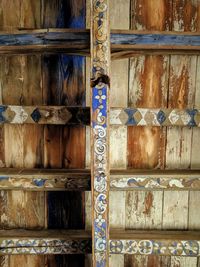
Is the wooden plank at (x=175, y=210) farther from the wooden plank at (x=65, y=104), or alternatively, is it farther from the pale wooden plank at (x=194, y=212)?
the wooden plank at (x=65, y=104)

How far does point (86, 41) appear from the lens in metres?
1.06

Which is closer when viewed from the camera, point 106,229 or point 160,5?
point 106,229

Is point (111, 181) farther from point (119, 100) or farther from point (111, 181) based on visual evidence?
point (119, 100)

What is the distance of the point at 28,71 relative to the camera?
133cm

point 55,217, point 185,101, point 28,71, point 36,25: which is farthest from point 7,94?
point 185,101

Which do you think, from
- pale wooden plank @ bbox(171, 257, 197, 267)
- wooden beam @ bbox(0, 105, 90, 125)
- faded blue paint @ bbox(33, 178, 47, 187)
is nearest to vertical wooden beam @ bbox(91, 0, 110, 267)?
wooden beam @ bbox(0, 105, 90, 125)

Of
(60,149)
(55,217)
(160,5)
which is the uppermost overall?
(160,5)

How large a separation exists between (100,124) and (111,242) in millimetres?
722

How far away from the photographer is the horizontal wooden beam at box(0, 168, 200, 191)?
124 cm

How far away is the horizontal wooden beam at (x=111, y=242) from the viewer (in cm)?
127

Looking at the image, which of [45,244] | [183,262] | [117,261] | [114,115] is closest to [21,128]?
[114,115]

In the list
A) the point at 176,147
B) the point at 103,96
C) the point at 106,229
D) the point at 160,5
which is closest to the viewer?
the point at 103,96

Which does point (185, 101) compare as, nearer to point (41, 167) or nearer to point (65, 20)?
point (65, 20)

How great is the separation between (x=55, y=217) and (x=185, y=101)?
1080mm
